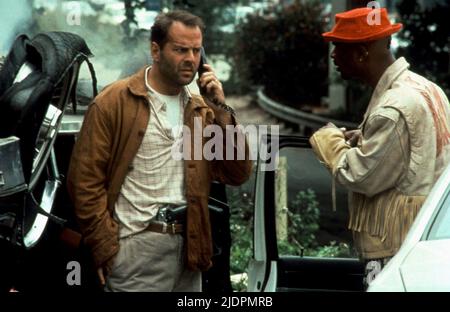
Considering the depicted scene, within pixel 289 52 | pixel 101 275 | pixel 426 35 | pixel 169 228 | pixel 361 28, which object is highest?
pixel 361 28

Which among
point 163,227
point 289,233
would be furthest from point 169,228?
point 289,233

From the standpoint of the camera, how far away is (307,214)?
29.8ft

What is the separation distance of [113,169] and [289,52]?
16.0 meters

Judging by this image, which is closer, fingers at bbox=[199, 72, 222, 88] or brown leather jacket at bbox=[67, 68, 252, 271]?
brown leather jacket at bbox=[67, 68, 252, 271]

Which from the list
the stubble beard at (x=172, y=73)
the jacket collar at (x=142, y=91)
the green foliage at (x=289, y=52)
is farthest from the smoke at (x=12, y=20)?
the green foliage at (x=289, y=52)

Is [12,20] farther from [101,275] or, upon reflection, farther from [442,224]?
[442,224]

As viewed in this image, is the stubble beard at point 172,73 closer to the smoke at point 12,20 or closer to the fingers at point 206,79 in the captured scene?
the fingers at point 206,79

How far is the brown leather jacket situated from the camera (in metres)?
5.03

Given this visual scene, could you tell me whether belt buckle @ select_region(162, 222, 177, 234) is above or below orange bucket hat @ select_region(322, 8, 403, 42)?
below

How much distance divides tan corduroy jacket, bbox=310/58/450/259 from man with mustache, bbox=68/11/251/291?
0.56m

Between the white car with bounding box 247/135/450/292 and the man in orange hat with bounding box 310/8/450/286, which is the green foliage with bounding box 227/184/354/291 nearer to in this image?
the white car with bounding box 247/135/450/292

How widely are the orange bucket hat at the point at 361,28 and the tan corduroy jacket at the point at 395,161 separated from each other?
207 mm

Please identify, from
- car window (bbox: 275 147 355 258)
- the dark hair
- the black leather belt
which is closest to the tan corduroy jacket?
the black leather belt
